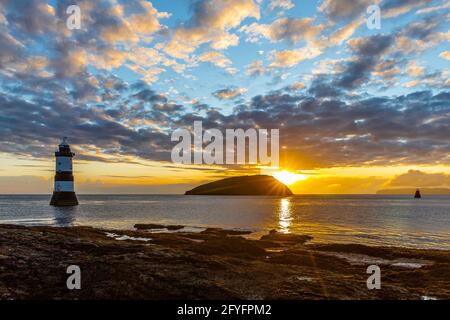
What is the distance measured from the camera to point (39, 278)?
1412cm

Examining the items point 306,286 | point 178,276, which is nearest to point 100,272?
point 178,276

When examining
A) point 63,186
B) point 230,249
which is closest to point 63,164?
point 63,186

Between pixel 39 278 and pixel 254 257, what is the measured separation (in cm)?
1617

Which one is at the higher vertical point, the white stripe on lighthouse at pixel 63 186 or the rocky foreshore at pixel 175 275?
the white stripe on lighthouse at pixel 63 186

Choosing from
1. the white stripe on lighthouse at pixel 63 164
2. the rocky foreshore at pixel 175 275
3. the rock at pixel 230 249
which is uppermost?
the white stripe on lighthouse at pixel 63 164

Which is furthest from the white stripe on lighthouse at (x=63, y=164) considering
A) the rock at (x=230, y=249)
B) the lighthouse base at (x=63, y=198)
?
the rock at (x=230, y=249)

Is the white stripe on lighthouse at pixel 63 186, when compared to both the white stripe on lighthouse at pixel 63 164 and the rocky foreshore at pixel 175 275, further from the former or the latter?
the rocky foreshore at pixel 175 275

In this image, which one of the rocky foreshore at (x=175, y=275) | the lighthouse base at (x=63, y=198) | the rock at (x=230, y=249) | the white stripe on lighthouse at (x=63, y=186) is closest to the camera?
the rocky foreshore at (x=175, y=275)

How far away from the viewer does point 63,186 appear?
80.4 m

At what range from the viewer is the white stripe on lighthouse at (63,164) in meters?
76.4

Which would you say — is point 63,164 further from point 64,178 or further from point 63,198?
point 63,198

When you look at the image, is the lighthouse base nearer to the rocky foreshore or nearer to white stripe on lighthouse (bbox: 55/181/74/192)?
white stripe on lighthouse (bbox: 55/181/74/192)

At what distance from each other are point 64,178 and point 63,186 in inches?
99.3

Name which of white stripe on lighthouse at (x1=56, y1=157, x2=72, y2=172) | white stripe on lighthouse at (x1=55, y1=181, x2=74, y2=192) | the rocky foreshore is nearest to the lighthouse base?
white stripe on lighthouse at (x1=55, y1=181, x2=74, y2=192)
